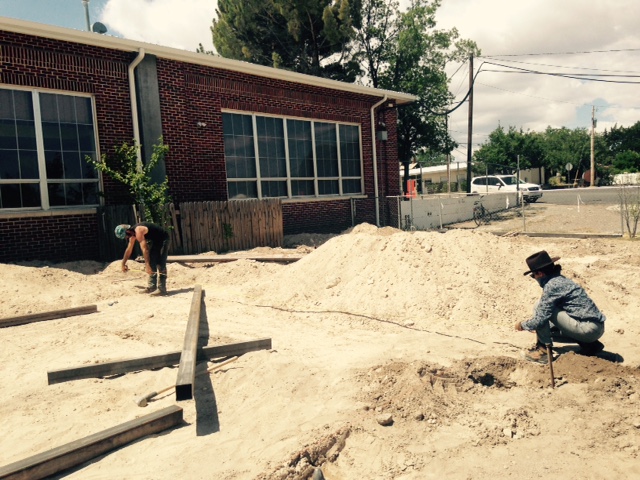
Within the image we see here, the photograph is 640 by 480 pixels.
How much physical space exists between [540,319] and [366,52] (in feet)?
85.2

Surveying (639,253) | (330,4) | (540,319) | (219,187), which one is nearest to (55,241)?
(219,187)

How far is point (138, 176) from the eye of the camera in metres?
10.6

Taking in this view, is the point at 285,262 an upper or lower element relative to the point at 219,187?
lower

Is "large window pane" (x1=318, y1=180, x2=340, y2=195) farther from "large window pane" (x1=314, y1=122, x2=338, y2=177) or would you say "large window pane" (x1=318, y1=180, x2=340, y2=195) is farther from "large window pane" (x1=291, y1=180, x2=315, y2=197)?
"large window pane" (x1=291, y1=180, x2=315, y2=197)

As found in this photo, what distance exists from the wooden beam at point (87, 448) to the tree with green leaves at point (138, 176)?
7.71 metres

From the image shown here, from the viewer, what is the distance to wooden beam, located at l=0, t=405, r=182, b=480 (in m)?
3.12

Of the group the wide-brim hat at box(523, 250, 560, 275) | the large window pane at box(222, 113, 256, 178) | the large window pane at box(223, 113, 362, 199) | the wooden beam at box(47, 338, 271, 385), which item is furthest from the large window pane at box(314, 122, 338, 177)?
the wide-brim hat at box(523, 250, 560, 275)

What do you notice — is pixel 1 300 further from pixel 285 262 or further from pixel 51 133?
pixel 285 262

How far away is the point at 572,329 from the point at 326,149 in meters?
12.5

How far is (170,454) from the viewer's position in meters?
3.43

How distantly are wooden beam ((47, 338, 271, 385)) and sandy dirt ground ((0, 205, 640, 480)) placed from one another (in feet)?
0.27

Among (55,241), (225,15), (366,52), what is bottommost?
(55,241)

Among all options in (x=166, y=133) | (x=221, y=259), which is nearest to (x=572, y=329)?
(x=221, y=259)

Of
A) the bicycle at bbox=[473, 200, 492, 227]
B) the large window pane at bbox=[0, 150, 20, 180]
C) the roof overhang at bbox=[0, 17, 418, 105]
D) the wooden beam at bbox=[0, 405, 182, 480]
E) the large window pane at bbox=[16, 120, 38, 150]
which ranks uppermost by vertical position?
the roof overhang at bbox=[0, 17, 418, 105]
